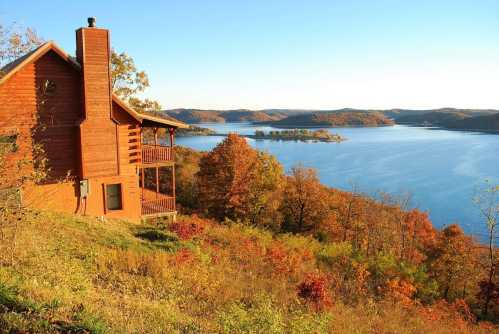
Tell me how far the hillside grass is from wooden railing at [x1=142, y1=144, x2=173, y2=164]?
11.9 ft

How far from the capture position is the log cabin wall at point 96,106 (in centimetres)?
1694

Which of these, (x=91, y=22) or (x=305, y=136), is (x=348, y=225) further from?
(x=305, y=136)

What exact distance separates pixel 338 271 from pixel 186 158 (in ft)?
108

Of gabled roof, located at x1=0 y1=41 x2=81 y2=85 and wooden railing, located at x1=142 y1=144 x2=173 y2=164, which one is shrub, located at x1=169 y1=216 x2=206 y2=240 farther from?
gabled roof, located at x1=0 y1=41 x2=81 y2=85

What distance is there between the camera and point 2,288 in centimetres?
700

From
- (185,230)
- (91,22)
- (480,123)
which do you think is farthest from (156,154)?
(480,123)

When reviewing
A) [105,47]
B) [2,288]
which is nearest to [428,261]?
[105,47]

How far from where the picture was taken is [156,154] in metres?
20.9

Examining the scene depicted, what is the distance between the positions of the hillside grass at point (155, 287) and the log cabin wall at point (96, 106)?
2.57 meters

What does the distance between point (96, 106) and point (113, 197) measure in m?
4.48

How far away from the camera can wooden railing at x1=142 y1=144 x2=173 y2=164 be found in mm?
20584

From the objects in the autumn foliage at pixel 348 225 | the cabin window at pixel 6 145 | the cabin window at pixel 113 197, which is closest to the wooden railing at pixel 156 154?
the cabin window at pixel 113 197

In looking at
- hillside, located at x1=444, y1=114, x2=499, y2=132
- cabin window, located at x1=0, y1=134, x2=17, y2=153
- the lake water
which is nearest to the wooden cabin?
cabin window, located at x1=0, y1=134, x2=17, y2=153

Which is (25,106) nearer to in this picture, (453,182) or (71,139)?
(71,139)
